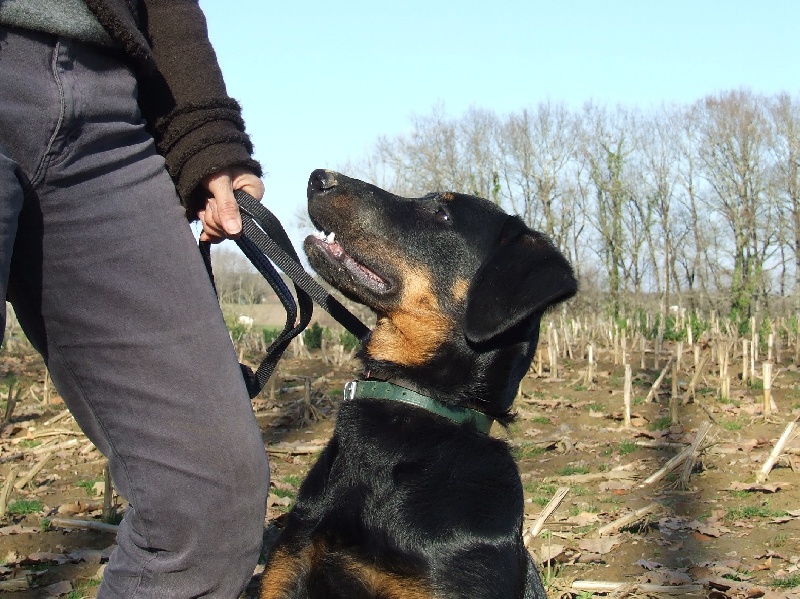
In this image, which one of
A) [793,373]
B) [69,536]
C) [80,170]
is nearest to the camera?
[80,170]

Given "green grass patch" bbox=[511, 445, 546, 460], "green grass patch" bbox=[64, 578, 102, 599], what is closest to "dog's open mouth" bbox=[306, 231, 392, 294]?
→ "green grass patch" bbox=[64, 578, 102, 599]

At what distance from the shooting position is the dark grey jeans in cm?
209

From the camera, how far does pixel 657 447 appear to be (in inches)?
331

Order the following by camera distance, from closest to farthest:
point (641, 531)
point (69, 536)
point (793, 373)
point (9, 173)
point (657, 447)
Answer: point (9, 173), point (69, 536), point (641, 531), point (657, 447), point (793, 373)

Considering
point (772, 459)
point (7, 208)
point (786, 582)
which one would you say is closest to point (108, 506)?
point (7, 208)

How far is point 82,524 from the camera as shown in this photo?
A: 502 cm

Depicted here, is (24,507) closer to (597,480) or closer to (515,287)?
(515,287)

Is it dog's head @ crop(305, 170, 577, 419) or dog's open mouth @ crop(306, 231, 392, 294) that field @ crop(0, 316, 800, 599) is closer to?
dog's head @ crop(305, 170, 577, 419)

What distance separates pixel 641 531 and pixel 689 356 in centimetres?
1017

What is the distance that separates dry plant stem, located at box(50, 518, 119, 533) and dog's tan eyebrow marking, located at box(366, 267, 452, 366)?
2.54 meters

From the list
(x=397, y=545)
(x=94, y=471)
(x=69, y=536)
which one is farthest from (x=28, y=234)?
(x=94, y=471)

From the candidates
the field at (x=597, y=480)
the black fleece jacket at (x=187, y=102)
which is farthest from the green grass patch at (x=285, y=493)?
the black fleece jacket at (x=187, y=102)

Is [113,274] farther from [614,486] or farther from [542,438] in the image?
[542,438]

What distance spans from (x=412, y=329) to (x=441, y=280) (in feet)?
0.88
